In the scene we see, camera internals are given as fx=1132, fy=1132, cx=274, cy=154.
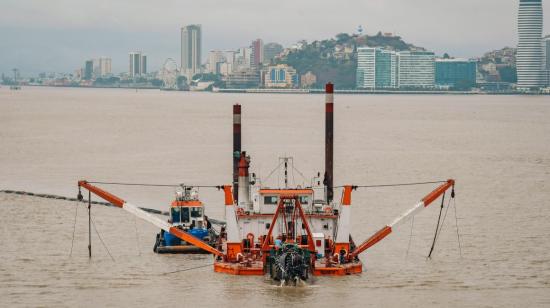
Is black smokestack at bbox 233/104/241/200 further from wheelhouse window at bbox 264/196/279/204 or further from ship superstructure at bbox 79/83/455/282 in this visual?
wheelhouse window at bbox 264/196/279/204

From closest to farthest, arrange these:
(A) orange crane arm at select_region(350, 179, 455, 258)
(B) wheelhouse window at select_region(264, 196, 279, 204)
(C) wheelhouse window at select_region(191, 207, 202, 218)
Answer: (A) orange crane arm at select_region(350, 179, 455, 258) → (B) wheelhouse window at select_region(264, 196, 279, 204) → (C) wheelhouse window at select_region(191, 207, 202, 218)

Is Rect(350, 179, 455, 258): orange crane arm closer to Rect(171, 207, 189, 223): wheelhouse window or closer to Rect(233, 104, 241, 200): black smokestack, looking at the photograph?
Rect(171, 207, 189, 223): wheelhouse window

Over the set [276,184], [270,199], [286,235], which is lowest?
[276,184]

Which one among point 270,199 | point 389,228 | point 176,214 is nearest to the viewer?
point 389,228

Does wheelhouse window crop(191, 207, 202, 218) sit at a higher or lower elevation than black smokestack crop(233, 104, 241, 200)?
lower

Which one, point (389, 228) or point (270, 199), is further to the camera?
point (270, 199)

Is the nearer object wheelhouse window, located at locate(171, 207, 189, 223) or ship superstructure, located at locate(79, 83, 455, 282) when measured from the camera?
ship superstructure, located at locate(79, 83, 455, 282)

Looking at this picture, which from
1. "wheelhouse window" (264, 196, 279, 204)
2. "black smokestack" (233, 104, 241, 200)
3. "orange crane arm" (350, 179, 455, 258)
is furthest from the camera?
"black smokestack" (233, 104, 241, 200)

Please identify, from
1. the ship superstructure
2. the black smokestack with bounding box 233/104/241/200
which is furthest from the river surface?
the black smokestack with bounding box 233/104/241/200

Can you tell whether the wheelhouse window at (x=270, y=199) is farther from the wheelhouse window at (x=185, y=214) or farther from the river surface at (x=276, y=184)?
the wheelhouse window at (x=185, y=214)

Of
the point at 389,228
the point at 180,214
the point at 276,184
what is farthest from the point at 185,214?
the point at 276,184

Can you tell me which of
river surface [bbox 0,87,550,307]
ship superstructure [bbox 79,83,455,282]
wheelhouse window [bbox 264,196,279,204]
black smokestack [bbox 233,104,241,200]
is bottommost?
river surface [bbox 0,87,550,307]

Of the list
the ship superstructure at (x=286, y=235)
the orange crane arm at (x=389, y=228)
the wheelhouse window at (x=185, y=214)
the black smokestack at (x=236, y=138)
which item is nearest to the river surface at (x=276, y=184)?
the ship superstructure at (x=286, y=235)

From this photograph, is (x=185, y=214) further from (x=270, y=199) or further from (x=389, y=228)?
(x=389, y=228)
